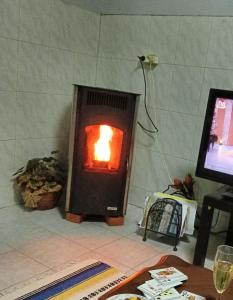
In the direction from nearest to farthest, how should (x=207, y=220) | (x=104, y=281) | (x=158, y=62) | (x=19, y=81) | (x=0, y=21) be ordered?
(x=104, y=281), (x=207, y=220), (x=0, y=21), (x=19, y=81), (x=158, y=62)

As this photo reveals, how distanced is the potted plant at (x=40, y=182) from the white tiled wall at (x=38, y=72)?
0.37ft

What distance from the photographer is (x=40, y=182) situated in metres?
2.76

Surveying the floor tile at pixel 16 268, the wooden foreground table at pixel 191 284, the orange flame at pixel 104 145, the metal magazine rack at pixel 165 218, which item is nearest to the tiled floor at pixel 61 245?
the floor tile at pixel 16 268

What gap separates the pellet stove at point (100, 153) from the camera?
2518 millimetres

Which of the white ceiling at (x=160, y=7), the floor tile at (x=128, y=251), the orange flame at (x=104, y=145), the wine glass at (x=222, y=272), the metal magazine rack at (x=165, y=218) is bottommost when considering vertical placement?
the floor tile at (x=128, y=251)

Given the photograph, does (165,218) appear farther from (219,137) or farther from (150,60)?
(150,60)

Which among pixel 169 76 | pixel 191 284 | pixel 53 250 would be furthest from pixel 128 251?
pixel 169 76

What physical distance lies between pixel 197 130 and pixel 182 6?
0.96m

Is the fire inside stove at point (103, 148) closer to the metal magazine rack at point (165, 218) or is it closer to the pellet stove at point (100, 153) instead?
the pellet stove at point (100, 153)

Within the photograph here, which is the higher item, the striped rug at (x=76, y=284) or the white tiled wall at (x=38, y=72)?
the white tiled wall at (x=38, y=72)

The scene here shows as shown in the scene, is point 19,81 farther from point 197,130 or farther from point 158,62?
point 197,130

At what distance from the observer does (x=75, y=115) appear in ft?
8.27

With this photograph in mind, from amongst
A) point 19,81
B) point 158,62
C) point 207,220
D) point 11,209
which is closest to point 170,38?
point 158,62

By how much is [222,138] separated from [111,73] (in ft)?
4.48
